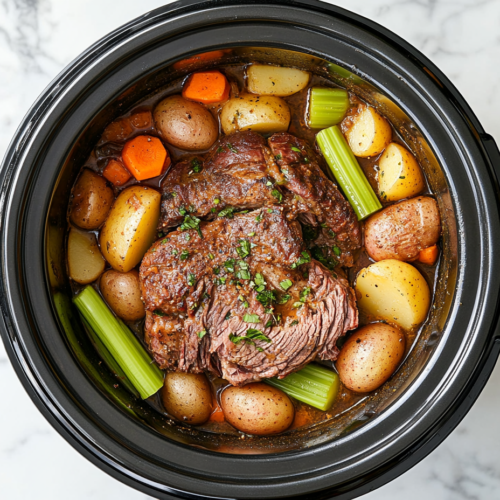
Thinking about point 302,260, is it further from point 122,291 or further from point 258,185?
point 122,291

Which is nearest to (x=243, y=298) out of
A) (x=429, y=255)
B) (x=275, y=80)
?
(x=429, y=255)

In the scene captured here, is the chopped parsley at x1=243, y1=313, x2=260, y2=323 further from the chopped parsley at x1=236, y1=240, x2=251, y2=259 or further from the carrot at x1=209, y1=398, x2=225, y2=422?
the carrot at x1=209, y1=398, x2=225, y2=422

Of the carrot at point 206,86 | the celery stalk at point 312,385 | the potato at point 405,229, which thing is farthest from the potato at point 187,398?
the carrot at point 206,86

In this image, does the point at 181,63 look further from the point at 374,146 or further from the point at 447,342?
the point at 447,342

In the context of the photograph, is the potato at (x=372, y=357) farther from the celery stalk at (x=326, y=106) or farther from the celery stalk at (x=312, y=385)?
the celery stalk at (x=326, y=106)

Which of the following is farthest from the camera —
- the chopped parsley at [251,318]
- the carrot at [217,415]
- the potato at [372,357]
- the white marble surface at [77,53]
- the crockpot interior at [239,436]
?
the white marble surface at [77,53]
